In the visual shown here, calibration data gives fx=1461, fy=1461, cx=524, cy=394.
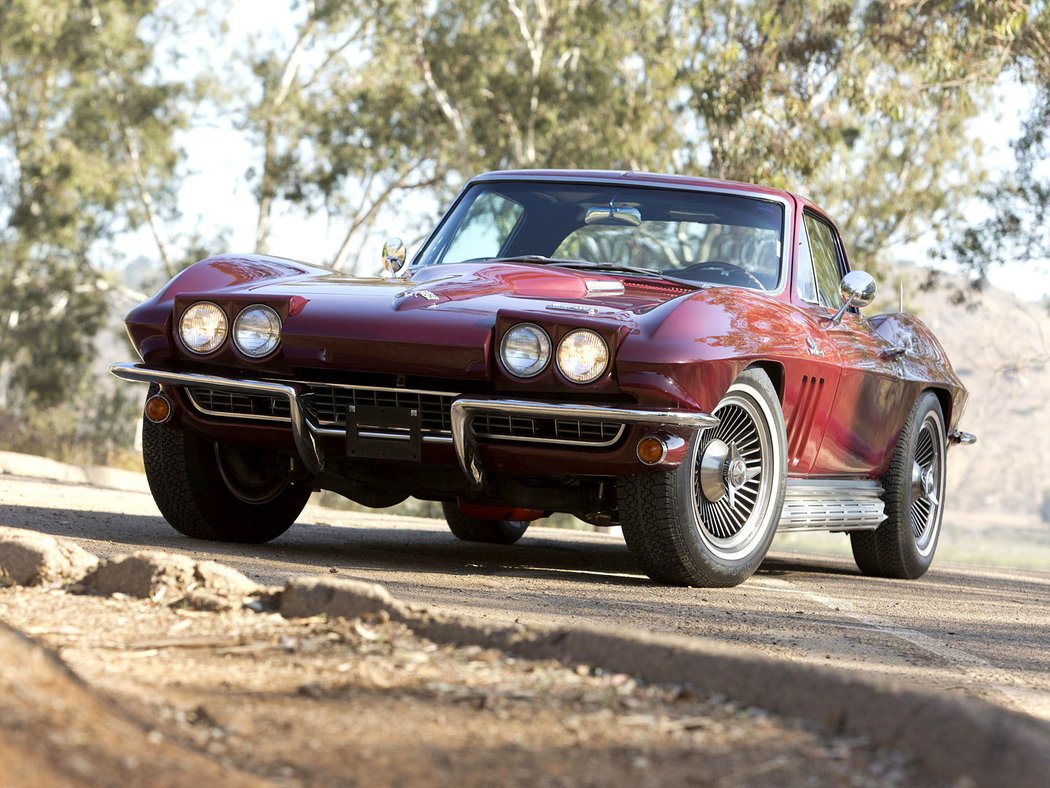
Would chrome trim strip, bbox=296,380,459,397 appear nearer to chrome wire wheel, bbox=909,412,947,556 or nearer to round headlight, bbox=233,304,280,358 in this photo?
round headlight, bbox=233,304,280,358

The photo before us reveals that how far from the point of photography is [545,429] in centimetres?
525

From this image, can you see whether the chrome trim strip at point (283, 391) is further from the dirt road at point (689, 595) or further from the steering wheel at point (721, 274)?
the steering wheel at point (721, 274)

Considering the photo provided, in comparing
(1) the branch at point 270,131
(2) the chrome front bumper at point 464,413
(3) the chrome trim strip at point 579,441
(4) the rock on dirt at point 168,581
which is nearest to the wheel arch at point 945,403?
(2) the chrome front bumper at point 464,413

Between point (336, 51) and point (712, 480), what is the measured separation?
1202 inches

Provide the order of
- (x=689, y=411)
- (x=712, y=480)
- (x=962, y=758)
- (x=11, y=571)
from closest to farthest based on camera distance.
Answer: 1. (x=962, y=758)
2. (x=11, y=571)
3. (x=689, y=411)
4. (x=712, y=480)

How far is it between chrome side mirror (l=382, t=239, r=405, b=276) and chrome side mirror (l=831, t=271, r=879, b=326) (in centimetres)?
203

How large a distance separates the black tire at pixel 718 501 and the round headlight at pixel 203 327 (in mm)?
1651

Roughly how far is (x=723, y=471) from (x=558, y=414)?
34.2 inches

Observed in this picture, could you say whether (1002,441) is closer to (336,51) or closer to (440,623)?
(336,51)

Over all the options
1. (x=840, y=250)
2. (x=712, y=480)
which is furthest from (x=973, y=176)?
(x=712, y=480)

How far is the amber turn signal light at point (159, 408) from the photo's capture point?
231 inches

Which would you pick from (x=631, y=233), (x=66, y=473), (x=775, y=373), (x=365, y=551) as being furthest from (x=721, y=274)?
(x=66, y=473)

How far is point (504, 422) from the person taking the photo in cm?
527

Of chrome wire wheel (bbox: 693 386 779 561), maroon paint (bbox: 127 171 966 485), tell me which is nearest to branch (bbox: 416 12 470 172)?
maroon paint (bbox: 127 171 966 485)
